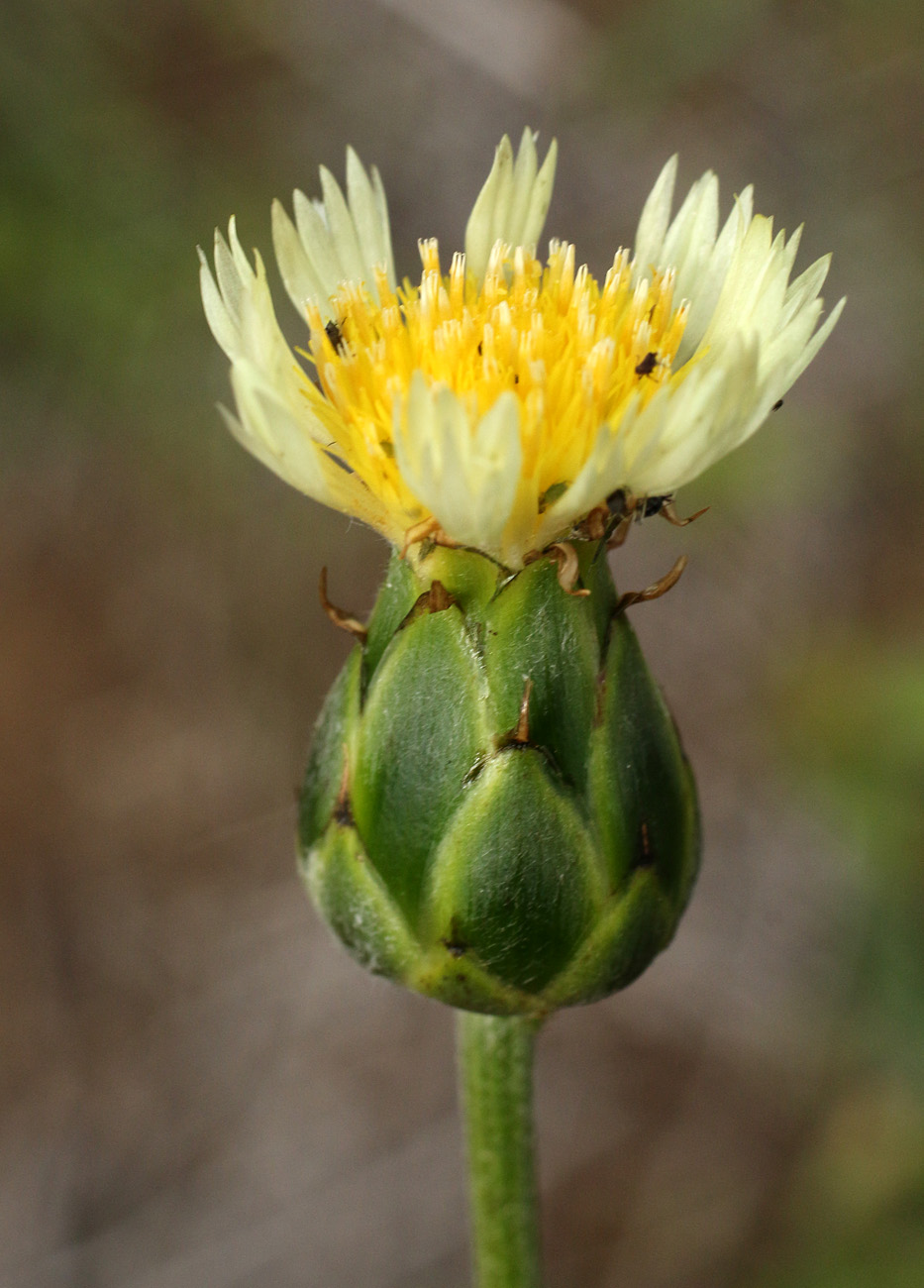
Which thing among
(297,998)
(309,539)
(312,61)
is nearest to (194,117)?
(312,61)

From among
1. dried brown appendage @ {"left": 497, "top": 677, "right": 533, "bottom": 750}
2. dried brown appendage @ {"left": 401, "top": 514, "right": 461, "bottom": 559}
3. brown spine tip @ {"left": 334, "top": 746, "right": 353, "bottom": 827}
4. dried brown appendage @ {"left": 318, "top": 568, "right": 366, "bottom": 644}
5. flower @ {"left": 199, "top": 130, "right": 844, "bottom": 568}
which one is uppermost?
flower @ {"left": 199, "top": 130, "right": 844, "bottom": 568}

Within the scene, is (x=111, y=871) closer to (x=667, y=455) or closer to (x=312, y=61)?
(x=667, y=455)

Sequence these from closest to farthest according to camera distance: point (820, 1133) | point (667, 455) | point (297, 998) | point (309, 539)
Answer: point (667, 455), point (820, 1133), point (297, 998), point (309, 539)

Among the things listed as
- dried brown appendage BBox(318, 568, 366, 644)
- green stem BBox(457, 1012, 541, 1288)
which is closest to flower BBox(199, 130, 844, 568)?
dried brown appendage BBox(318, 568, 366, 644)

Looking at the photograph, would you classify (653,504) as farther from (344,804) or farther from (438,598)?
(344,804)

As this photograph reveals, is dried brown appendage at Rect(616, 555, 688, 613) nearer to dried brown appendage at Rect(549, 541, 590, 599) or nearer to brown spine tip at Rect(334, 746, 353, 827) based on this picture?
dried brown appendage at Rect(549, 541, 590, 599)

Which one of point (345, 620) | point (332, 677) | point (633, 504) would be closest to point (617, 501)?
point (633, 504)
